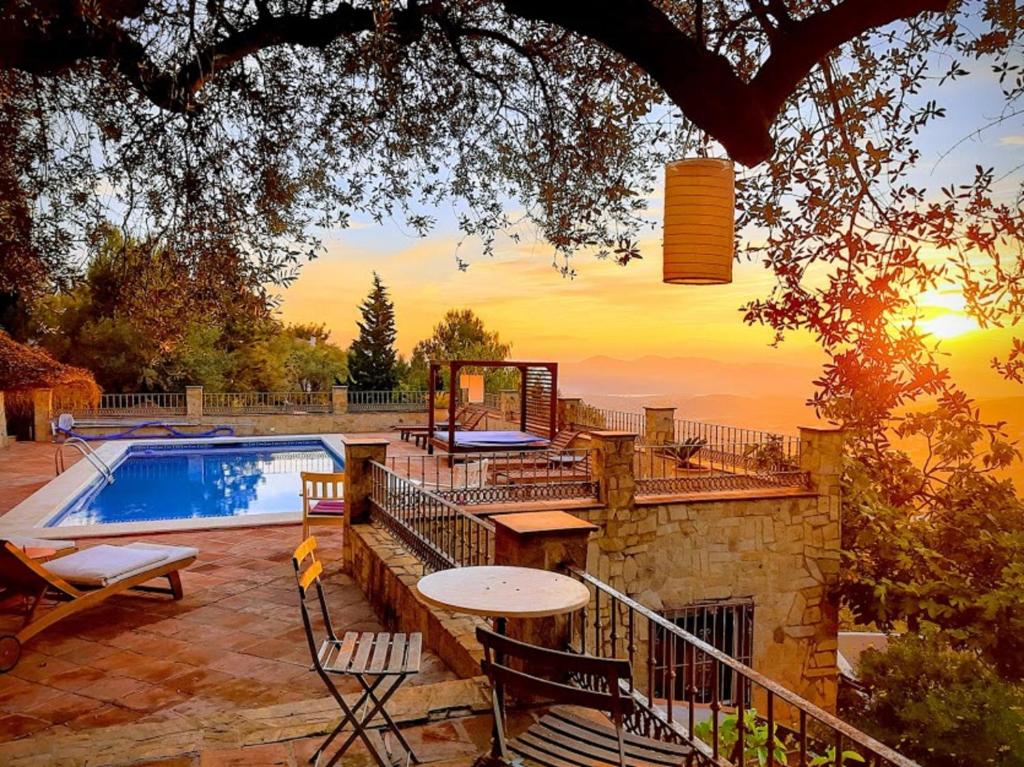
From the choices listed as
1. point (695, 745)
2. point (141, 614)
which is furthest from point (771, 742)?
point (141, 614)

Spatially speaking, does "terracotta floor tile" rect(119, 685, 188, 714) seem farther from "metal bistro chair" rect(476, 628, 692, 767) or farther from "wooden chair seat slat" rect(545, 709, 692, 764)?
"wooden chair seat slat" rect(545, 709, 692, 764)

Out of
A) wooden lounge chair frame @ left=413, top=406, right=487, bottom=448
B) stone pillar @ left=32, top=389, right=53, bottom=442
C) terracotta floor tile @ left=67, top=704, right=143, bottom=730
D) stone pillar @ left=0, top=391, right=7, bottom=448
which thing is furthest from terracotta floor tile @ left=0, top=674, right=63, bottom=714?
stone pillar @ left=32, top=389, right=53, bottom=442

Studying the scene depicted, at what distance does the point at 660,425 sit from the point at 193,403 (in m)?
15.5

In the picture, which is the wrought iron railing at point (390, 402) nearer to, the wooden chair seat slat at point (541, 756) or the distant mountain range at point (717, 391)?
the distant mountain range at point (717, 391)

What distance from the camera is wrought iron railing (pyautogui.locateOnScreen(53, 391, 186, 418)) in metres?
22.8

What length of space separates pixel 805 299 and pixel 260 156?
11.4 ft

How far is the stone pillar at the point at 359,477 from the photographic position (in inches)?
293

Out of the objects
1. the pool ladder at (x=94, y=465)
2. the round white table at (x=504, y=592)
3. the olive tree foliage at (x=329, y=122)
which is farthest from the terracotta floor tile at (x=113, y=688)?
the pool ladder at (x=94, y=465)

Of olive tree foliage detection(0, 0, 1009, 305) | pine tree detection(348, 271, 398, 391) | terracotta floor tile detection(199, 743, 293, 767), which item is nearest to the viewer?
terracotta floor tile detection(199, 743, 293, 767)

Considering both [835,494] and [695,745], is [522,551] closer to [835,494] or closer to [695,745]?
[695,745]

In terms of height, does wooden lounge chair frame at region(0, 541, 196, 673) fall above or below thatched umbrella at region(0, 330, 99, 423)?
below

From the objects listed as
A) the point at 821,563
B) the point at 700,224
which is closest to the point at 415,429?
the point at 821,563

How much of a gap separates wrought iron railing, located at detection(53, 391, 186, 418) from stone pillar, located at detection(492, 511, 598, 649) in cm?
2184

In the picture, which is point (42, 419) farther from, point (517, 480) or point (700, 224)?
point (700, 224)
